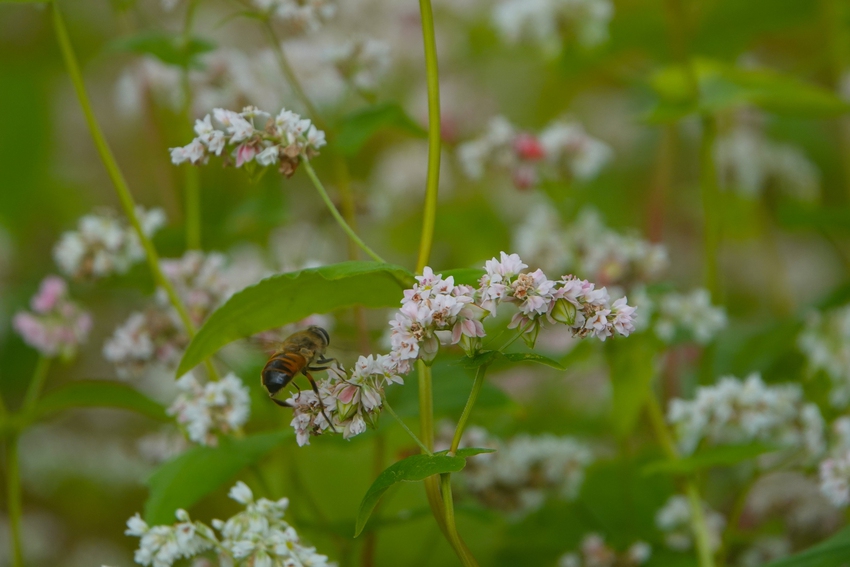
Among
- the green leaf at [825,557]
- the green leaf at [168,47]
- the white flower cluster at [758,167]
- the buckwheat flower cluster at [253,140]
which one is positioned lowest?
the green leaf at [825,557]

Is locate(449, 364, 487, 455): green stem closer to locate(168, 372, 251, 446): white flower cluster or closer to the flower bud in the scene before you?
the flower bud

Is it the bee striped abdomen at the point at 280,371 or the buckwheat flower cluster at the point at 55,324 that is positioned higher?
the buckwheat flower cluster at the point at 55,324

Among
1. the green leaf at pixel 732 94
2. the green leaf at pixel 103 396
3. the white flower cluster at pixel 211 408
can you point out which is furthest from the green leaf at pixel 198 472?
the green leaf at pixel 732 94

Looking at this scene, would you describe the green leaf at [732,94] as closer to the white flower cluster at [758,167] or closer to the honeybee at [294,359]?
the white flower cluster at [758,167]

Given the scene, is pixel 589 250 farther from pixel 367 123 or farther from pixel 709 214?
pixel 367 123

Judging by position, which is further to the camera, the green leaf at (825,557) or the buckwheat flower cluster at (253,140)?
the green leaf at (825,557)

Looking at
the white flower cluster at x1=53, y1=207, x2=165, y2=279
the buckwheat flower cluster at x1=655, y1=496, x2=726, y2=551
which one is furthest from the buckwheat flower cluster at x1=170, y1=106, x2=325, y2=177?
the buckwheat flower cluster at x1=655, y1=496, x2=726, y2=551

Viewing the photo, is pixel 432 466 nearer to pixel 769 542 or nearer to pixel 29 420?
pixel 29 420

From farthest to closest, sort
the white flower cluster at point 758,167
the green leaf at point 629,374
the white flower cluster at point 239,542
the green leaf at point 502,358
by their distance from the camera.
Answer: the white flower cluster at point 758,167, the green leaf at point 629,374, the white flower cluster at point 239,542, the green leaf at point 502,358
